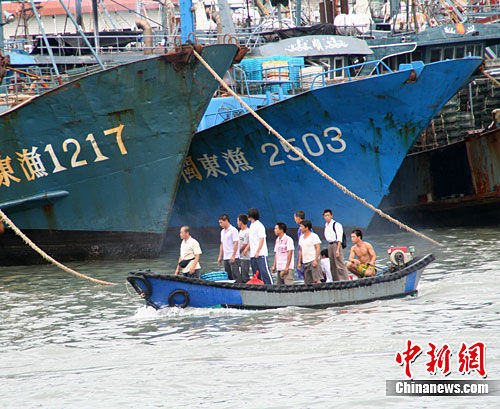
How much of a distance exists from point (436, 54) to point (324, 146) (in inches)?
385

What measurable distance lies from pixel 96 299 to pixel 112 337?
2.91m

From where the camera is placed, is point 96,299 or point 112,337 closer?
point 112,337

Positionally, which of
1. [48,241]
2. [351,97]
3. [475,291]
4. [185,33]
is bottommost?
[475,291]

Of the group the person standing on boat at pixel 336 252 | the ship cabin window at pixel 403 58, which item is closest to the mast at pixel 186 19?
the person standing on boat at pixel 336 252

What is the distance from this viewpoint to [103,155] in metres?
16.9

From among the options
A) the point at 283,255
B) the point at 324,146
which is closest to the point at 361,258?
the point at 283,255

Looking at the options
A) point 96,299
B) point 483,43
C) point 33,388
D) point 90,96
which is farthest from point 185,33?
point 483,43

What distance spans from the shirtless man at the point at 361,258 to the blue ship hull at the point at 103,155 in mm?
5708

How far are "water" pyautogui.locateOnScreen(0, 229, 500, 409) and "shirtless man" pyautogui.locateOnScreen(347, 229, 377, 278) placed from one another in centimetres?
76

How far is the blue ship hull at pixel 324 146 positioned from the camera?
60.2 ft

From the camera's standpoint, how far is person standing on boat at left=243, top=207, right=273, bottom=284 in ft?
40.6

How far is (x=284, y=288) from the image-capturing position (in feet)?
38.1

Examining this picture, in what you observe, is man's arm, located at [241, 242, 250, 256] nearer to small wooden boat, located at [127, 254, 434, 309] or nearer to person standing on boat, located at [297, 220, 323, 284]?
person standing on boat, located at [297, 220, 323, 284]

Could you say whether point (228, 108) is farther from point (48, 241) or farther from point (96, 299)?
point (96, 299)
